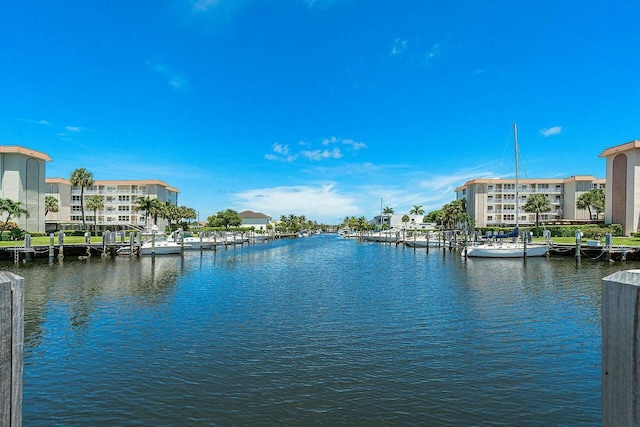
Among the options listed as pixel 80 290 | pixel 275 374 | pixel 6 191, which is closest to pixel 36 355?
pixel 275 374

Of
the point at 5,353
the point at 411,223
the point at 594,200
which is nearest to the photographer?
the point at 5,353

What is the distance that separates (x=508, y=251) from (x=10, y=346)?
194ft

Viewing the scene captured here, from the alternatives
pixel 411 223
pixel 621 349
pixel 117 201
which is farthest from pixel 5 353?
pixel 411 223

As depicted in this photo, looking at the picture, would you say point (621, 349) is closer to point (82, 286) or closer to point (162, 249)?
point (82, 286)

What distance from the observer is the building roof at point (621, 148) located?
235 feet

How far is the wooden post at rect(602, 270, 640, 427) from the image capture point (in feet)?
8.39

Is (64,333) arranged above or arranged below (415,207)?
below

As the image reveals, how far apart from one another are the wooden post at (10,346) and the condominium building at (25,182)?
86.1 metres

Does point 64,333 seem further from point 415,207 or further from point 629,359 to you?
point 415,207

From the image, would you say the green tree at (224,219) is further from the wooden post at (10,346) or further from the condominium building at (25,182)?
the wooden post at (10,346)

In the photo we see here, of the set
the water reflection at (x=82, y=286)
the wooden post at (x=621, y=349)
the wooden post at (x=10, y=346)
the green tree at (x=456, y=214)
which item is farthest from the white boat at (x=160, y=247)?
the green tree at (x=456, y=214)

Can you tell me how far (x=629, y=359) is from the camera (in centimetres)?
262

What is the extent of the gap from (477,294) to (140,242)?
50.2 m

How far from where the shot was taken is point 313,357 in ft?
46.7
